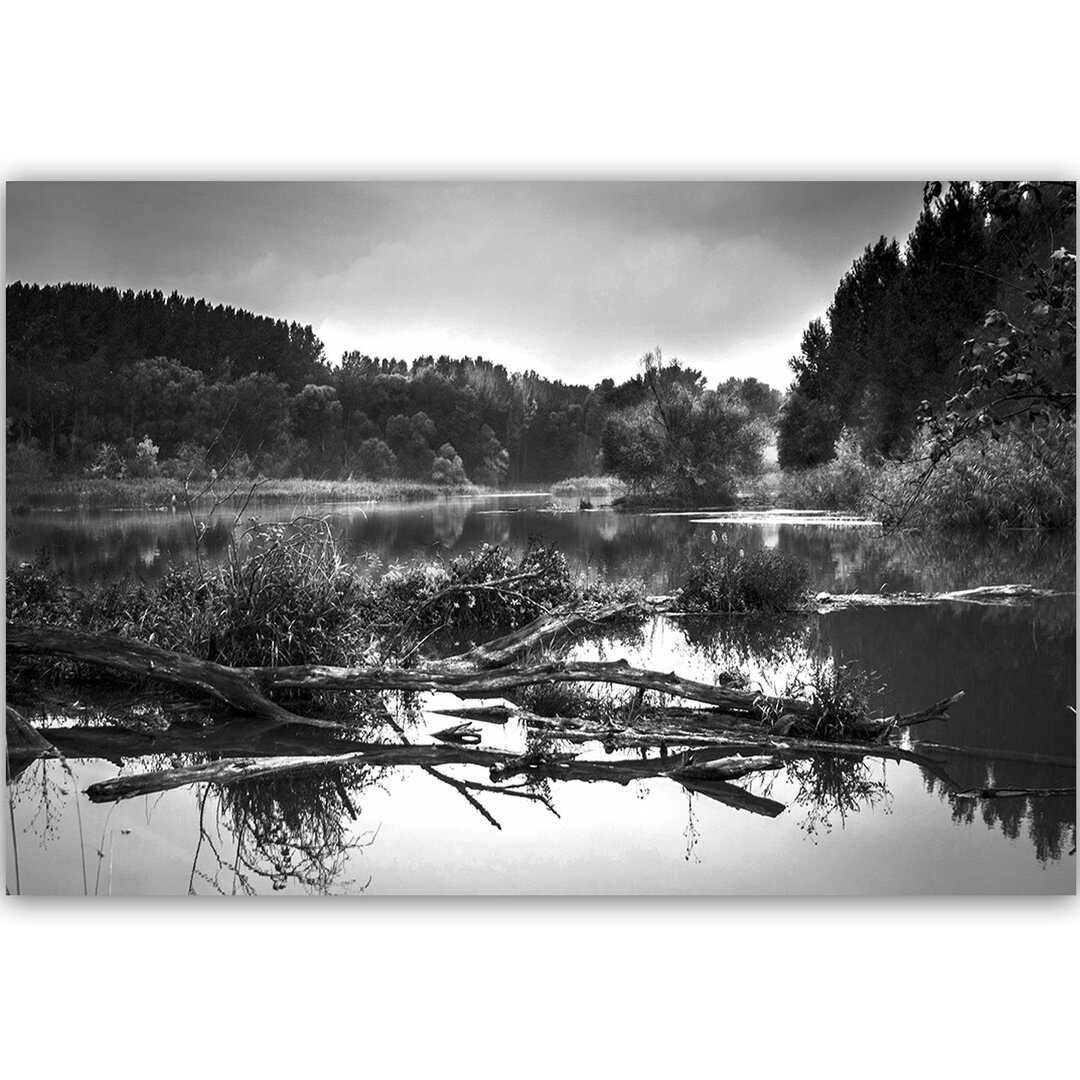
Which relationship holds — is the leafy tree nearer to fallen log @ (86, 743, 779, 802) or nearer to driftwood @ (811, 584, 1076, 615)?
fallen log @ (86, 743, 779, 802)

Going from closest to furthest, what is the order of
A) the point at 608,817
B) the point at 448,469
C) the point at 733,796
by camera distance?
the point at 608,817
the point at 733,796
the point at 448,469

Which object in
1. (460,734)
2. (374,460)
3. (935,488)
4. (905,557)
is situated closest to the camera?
(460,734)

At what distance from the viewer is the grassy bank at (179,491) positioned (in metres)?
4.64

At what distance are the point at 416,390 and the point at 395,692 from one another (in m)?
1.62

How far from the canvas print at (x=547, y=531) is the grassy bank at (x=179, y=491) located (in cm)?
1

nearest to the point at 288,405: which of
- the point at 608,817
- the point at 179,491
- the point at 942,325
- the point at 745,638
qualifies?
the point at 179,491

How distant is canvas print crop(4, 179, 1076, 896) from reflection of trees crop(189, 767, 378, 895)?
0.02 meters

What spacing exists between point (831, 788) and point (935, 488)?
2.13 metres

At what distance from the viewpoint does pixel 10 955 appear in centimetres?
403

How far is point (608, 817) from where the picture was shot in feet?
13.2

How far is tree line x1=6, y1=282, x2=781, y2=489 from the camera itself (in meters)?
4.71

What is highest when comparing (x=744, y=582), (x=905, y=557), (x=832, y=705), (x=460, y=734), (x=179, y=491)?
(x=179, y=491)

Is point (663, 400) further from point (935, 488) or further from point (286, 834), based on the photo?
point (286, 834)
